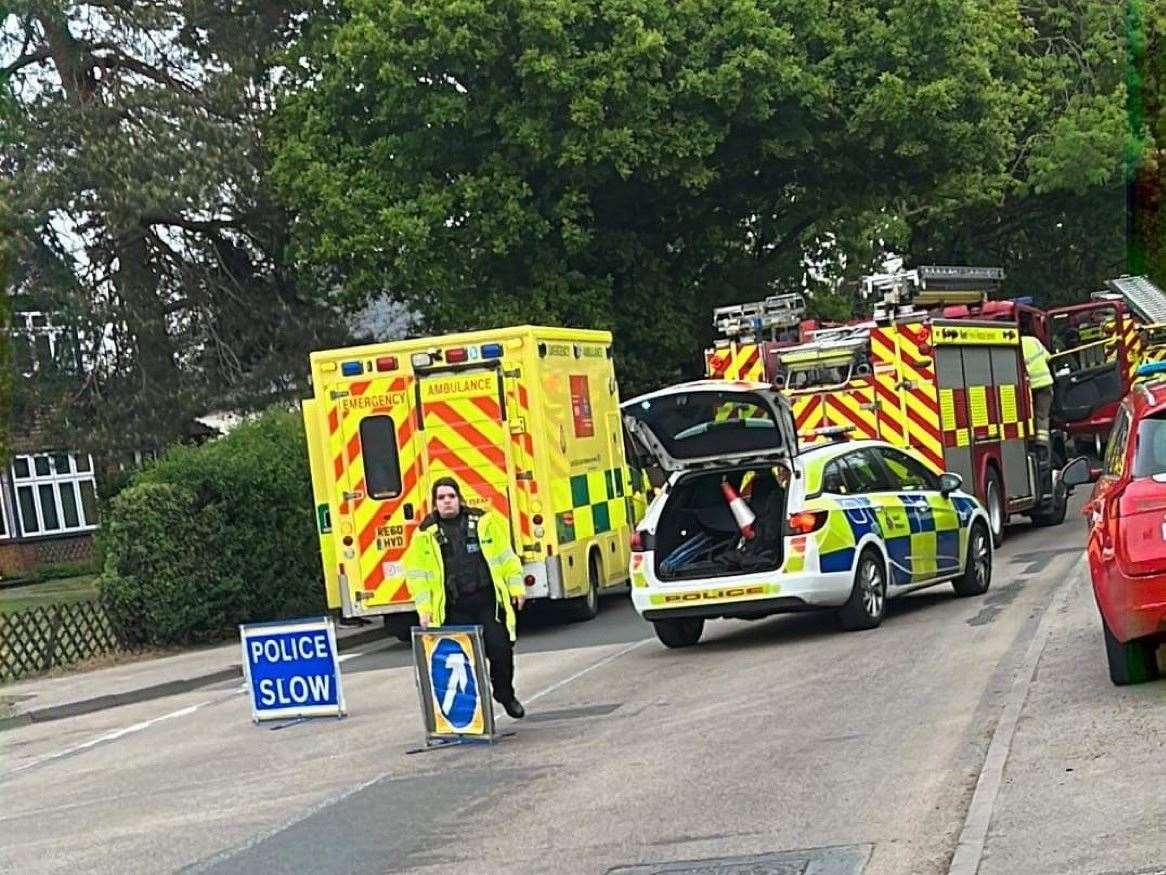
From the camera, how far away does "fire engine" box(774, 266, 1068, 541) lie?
22.0 meters

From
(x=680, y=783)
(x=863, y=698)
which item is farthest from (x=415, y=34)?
(x=680, y=783)

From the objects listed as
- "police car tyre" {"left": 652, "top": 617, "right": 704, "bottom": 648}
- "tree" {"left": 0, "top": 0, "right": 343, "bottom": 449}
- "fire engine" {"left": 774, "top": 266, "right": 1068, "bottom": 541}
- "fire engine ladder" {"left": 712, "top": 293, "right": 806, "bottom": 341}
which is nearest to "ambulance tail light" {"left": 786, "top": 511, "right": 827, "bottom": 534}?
"police car tyre" {"left": 652, "top": 617, "right": 704, "bottom": 648}

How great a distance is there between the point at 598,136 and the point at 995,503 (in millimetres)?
7703

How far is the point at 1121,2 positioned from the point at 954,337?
69.7ft

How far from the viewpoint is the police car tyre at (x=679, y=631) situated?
16094 mm

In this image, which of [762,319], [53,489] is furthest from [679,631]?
[53,489]

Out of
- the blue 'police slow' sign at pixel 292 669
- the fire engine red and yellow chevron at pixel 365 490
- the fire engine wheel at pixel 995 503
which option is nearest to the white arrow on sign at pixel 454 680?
the blue 'police slow' sign at pixel 292 669

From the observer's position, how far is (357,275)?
28.7 meters

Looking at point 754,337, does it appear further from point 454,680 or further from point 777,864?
point 777,864

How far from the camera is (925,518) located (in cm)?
1680

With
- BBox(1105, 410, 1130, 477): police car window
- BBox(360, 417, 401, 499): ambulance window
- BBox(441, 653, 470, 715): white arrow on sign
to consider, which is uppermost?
BBox(360, 417, 401, 499): ambulance window

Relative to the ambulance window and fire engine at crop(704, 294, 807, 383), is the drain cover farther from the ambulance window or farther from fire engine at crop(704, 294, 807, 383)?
fire engine at crop(704, 294, 807, 383)

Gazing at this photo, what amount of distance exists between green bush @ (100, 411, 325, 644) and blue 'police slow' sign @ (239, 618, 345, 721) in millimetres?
7751

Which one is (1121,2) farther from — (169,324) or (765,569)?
(765,569)
